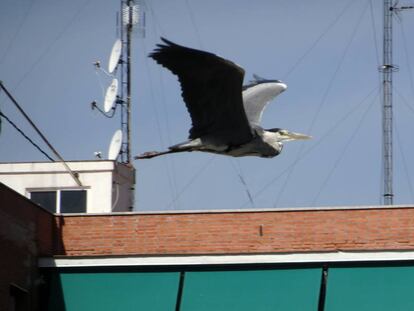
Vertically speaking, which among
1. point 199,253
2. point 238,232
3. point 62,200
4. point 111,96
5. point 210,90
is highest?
point 111,96

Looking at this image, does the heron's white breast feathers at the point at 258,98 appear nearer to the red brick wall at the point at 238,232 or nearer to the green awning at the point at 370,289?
the red brick wall at the point at 238,232

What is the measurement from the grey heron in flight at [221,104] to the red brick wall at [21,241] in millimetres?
1941

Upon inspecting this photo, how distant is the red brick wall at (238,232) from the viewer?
1219 inches

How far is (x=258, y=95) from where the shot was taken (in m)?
33.3

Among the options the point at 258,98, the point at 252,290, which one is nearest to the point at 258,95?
the point at 258,98

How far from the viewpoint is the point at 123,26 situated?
133ft

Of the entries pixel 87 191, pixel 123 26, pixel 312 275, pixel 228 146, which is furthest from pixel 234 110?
pixel 123 26

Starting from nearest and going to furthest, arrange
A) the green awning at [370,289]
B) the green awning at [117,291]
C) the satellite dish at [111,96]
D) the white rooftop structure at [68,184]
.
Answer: the green awning at [370,289]
the green awning at [117,291]
the white rooftop structure at [68,184]
the satellite dish at [111,96]

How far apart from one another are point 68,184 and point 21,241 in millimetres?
7094

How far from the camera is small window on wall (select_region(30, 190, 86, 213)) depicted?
123 feet

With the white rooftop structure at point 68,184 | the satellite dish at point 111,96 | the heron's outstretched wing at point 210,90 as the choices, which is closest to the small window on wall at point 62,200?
the white rooftop structure at point 68,184

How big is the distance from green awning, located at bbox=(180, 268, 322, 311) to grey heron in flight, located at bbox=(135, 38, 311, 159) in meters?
2.24

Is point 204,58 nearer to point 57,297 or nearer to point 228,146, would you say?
point 228,146

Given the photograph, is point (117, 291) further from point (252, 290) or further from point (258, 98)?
point (258, 98)
